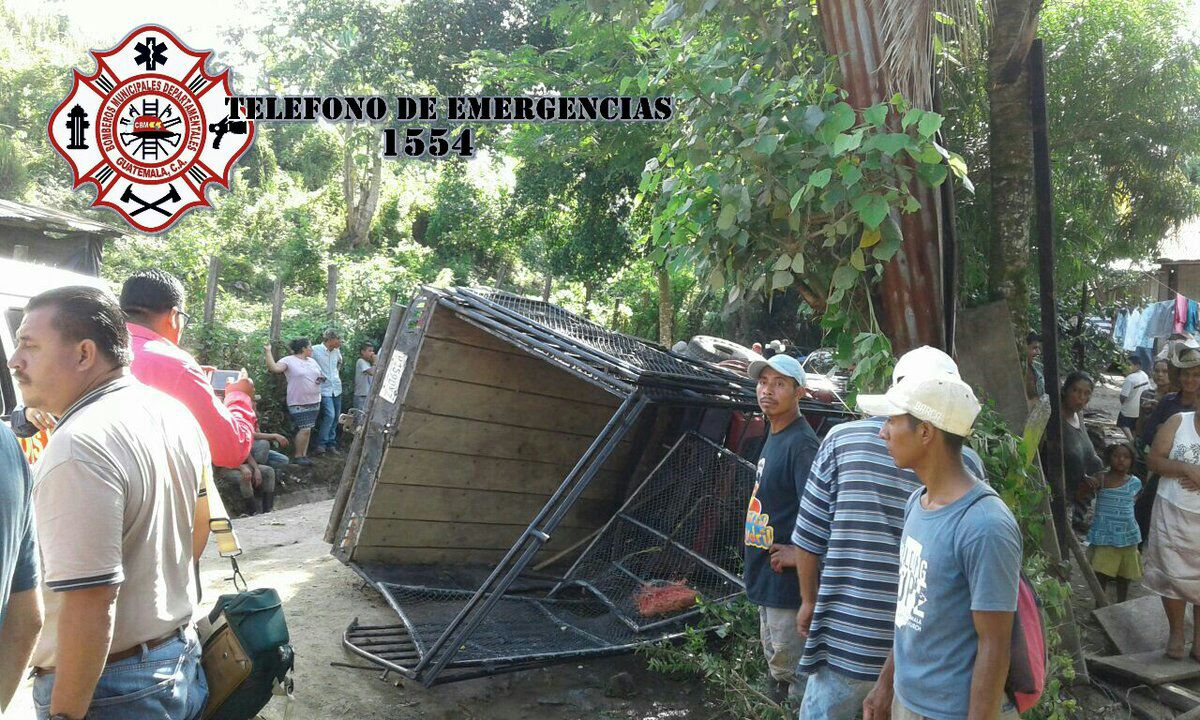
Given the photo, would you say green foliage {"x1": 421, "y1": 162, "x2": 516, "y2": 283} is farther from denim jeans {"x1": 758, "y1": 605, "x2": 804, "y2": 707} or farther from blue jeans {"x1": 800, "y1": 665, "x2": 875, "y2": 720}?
blue jeans {"x1": 800, "y1": 665, "x2": 875, "y2": 720}

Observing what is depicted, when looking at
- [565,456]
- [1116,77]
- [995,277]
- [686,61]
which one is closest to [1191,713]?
[995,277]

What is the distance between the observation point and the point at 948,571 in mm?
2258

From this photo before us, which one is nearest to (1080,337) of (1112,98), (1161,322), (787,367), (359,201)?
(1112,98)

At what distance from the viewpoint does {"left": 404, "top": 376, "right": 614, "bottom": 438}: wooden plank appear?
5391 mm

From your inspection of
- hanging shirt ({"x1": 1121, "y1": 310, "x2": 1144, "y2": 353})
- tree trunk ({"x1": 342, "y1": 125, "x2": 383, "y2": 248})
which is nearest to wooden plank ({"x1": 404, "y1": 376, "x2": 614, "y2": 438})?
hanging shirt ({"x1": 1121, "y1": 310, "x2": 1144, "y2": 353})

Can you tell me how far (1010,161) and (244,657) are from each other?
5341 millimetres

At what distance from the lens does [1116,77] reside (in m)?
8.70

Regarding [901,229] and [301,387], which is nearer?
[901,229]

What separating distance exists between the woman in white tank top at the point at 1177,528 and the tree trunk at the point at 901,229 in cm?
199

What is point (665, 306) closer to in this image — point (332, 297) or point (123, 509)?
point (332, 297)

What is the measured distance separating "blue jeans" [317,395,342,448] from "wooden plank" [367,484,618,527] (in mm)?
6046

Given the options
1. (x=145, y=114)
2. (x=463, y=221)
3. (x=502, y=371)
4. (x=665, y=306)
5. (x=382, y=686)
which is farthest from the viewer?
(x=463, y=221)

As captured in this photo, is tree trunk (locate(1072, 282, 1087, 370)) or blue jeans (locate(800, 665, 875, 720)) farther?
tree trunk (locate(1072, 282, 1087, 370))

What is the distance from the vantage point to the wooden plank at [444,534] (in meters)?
5.46
